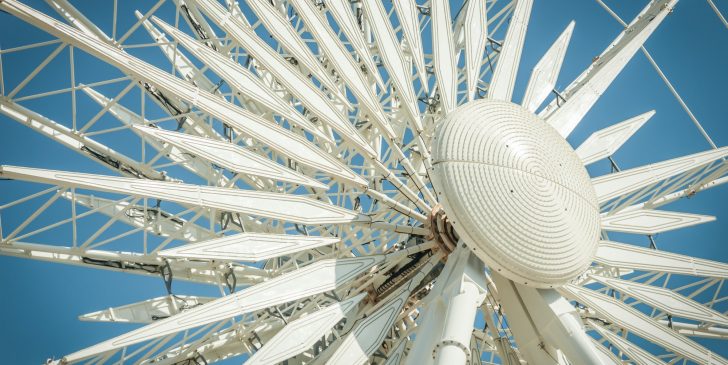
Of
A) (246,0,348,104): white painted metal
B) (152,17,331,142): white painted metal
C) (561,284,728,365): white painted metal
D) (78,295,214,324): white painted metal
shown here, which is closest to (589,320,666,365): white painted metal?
(561,284,728,365): white painted metal

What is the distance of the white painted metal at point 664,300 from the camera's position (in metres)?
18.1

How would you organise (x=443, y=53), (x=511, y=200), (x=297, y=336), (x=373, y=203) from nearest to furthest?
(x=297, y=336) < (x=511, y=200) < (x=443, y=53) < (x=373, y=203)

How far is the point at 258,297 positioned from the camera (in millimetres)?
14742

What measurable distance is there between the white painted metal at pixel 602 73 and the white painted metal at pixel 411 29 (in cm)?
387

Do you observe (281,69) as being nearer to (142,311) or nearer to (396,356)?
(396,356)

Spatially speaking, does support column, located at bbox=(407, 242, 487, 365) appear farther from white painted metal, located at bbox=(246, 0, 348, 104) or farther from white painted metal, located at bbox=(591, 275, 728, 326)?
white painted metal, located at bbox=(246, 0, 348, 104)

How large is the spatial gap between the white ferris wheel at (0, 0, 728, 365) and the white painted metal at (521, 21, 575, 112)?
4cm

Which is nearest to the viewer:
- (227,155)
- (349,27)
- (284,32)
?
(227,155)

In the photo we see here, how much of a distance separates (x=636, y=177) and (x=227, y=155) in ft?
32.6

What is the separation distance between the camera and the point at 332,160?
16672mm

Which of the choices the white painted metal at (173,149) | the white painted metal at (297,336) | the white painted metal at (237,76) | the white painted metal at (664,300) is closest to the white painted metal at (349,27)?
the white painted metal at (237,76)

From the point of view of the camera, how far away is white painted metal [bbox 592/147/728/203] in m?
19.2

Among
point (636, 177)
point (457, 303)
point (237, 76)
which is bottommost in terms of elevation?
point (457, 303)

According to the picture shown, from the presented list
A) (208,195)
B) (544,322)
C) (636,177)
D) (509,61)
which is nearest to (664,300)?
(636,177)
